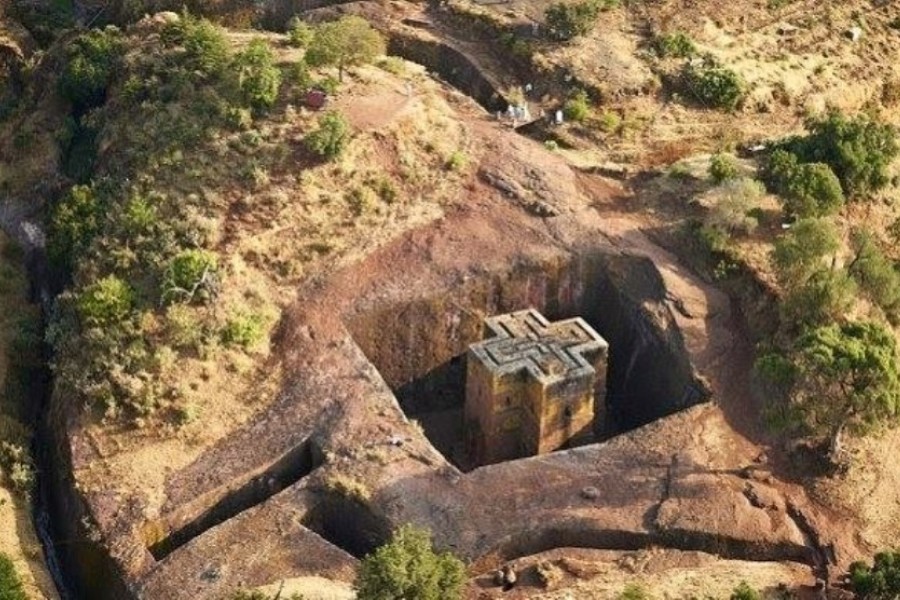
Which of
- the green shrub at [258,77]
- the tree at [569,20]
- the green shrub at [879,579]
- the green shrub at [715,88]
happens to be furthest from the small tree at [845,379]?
the green shrub at [258,77]

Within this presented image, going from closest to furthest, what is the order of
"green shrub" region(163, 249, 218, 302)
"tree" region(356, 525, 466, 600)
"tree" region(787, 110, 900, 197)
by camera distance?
"tree" region(356, 525, 466, 600) < "green shrub" region(163, 249, 218, 302) < "tree" region(787, 110, 900, 197)

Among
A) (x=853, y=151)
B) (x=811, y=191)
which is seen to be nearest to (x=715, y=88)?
(x=853, y=151)

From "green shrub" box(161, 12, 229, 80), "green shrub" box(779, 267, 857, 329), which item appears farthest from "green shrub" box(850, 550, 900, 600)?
"green shrub" box(161, 12, 229, 80)

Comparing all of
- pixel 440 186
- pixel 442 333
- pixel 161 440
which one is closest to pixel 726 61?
pixel 440 186

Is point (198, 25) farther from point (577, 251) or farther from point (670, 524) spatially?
point (670, 524)

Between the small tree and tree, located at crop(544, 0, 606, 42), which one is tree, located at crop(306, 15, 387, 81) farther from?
the small tree

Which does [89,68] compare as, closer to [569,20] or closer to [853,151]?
[569,20]
